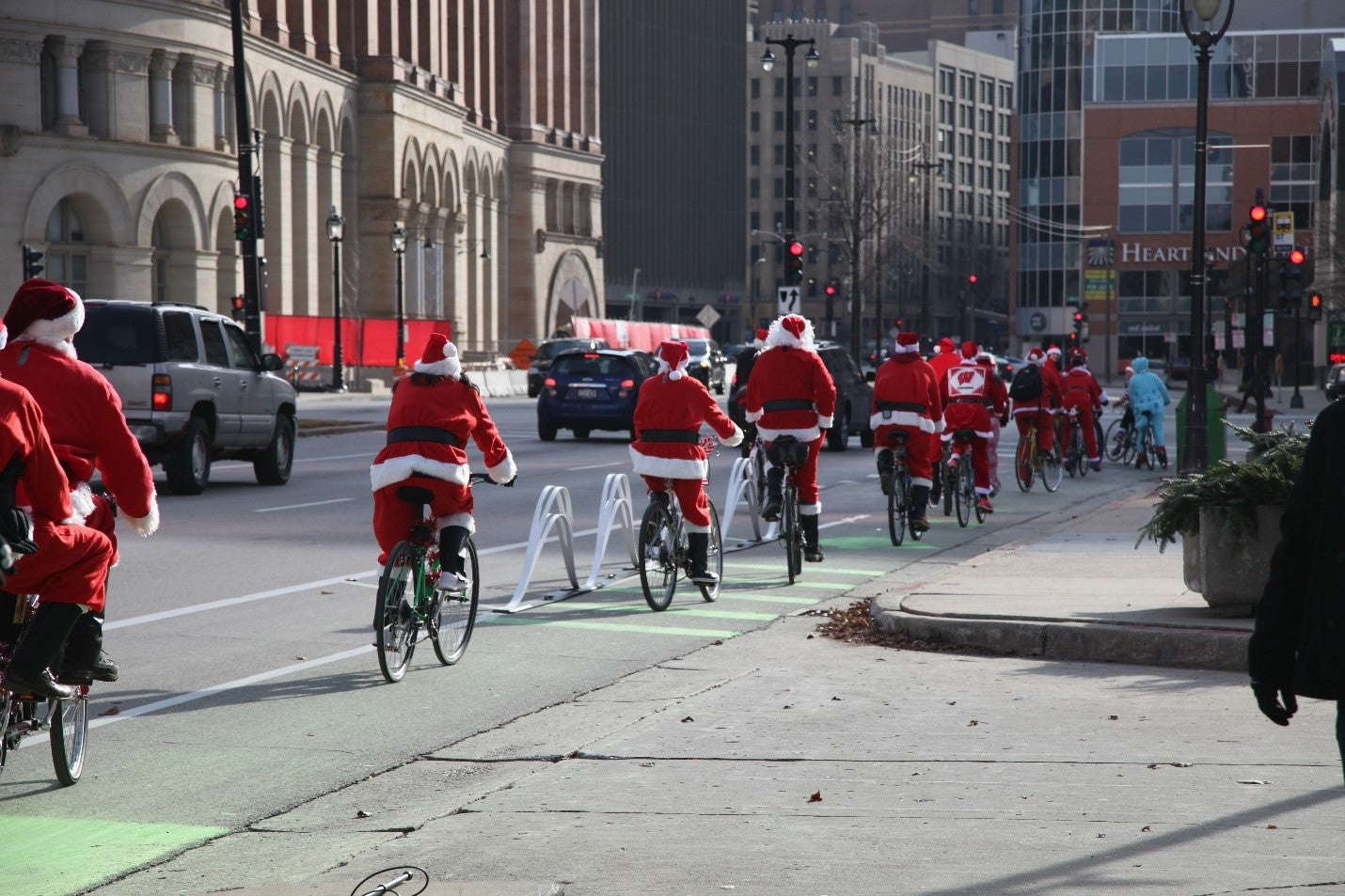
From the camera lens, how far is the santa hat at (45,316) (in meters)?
6.84

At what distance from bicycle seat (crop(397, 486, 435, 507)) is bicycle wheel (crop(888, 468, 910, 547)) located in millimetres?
7692

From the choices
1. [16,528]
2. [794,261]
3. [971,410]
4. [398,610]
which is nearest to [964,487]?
[971,410]

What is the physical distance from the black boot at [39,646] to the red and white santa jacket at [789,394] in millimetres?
8197

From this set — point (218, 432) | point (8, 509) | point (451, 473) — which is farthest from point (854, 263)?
point (8, 509)

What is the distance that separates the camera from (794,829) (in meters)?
6.04

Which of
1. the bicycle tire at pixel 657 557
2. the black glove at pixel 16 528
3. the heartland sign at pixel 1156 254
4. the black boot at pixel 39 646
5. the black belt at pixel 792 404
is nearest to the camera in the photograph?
the black glove at pixel 16 528

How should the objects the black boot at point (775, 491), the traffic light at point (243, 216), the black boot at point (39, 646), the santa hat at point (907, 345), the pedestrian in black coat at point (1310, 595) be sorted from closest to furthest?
the pedestrian in black coat at point (1310, 595) → the black boot at point (39, 646) → the black boot at point (775, 491) → the santa hat at point (907, 345) → the traffic light at point (243, 216)

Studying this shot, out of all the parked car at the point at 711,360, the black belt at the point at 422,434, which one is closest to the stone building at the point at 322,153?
the parked car at the point at 711,360

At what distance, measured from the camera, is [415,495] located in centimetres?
939

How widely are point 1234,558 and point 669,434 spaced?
3820mm

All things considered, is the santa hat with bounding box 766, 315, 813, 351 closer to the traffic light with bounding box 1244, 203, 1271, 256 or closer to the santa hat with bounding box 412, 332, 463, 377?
the santa hat with bounding box 412, 332, 463, 377

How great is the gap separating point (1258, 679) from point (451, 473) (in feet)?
18.9

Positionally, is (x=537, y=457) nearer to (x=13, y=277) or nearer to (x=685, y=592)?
(x=685, y=592)

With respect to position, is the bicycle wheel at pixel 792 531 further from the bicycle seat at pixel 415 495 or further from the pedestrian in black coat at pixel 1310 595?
the pedestrian in black coat at pixel 1310 595
